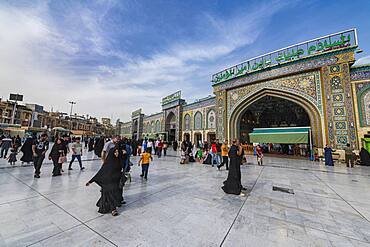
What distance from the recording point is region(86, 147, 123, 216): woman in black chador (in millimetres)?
2840

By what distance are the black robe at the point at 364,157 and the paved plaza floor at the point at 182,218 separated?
795 cm

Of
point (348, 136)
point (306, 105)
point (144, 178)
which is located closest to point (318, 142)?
point (348, 136)

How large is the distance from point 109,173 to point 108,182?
0.52 feet

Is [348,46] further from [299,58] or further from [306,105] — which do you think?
[306,105]

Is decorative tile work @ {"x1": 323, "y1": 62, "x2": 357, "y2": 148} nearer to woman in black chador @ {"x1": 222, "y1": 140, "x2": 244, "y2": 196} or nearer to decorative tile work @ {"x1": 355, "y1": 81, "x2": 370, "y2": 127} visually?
decorative tile work @ {"x1": 355, "y1": 81, "x2": 370, "y2": 127}

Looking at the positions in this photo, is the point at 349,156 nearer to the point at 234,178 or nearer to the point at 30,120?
the point at 234,178

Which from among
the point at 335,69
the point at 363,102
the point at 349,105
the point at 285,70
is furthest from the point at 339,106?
the point at 285,70

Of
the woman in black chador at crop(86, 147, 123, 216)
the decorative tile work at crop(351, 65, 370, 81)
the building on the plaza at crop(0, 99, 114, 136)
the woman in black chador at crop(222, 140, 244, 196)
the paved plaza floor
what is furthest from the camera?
the building on the plaza at crop(0, 99, 114, 136)

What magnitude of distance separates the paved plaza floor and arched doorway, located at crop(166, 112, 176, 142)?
24326mm

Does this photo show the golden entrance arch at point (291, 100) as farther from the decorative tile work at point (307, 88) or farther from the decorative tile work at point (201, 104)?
the decorative tile work at point (201, 104)

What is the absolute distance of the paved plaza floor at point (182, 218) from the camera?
213 cm

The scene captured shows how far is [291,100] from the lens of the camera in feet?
42.3

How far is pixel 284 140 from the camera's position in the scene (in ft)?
41.6

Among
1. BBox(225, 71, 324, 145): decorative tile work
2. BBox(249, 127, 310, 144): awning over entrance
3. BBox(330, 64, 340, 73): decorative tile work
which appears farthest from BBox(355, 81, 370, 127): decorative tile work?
BBox(249, 127, 310, 144): awning over entrance
